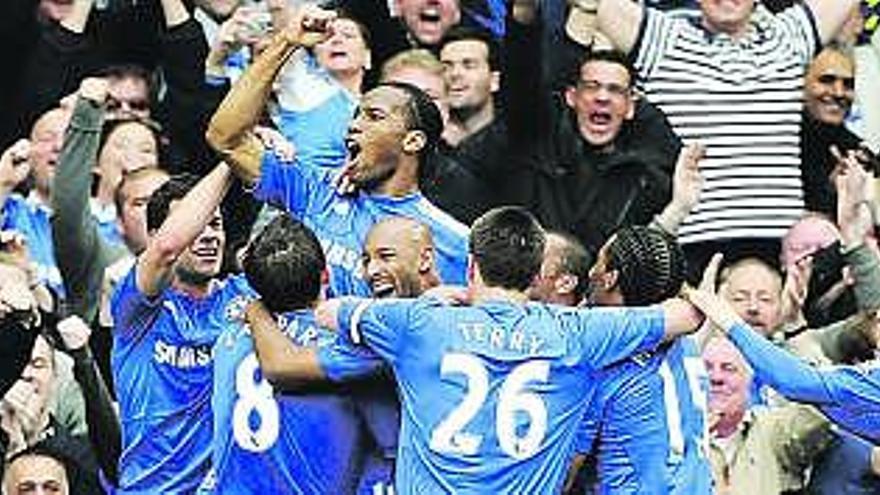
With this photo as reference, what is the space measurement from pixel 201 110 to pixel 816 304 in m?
3.22

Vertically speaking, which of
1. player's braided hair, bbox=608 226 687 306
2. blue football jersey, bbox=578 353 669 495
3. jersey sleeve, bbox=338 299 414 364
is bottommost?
blue football jersey, bbox=578 353 669 495

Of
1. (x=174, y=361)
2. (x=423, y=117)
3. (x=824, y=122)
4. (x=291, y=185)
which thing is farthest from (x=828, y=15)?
(x=174, y=361)

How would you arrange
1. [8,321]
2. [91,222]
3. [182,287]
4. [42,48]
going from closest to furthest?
[182,287]
[8,321]
[91,222]
[42,48]

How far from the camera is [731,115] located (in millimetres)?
14688

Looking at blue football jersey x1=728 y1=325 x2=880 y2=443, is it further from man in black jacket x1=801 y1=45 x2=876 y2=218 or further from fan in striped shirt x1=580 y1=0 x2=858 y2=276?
man in black jacket x1=801 y1=45 x2=876 y2=218

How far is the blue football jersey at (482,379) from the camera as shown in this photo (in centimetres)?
1043

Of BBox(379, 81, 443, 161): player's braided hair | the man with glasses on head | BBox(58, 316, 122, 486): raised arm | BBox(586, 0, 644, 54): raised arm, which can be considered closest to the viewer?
BBox(379, 81, 443, 161): player's braided hair

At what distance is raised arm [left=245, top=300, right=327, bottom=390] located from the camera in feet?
34.9

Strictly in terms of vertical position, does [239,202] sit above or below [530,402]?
below

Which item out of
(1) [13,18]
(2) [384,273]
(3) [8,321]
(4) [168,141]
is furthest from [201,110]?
(2) [384,273]

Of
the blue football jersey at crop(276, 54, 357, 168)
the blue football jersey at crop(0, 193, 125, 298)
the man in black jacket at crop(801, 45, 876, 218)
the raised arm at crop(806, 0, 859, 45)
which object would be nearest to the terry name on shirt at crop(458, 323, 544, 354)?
the blue football jersey at crop(276, 54, 357, 168)

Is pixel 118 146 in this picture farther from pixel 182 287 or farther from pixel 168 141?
pixel 182 287

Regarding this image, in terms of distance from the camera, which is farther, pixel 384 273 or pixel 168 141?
pixel 168 141

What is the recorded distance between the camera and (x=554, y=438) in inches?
414
